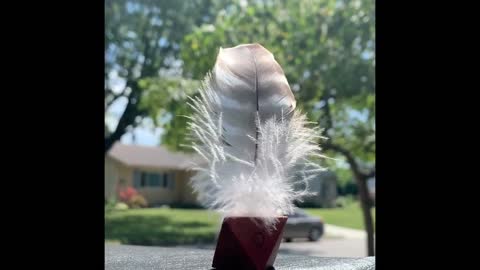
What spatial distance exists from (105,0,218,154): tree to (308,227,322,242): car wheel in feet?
14.9

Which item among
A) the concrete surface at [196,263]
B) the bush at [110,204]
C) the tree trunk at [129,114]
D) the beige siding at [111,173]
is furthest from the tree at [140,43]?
the concrete surface at [196,263]

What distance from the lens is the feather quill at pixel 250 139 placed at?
5.64 ft

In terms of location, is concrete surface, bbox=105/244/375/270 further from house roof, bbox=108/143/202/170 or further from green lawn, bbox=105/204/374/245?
house roof, bbox=108/143/202/170

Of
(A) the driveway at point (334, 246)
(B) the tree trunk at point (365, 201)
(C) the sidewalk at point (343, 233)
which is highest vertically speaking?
(B) the tree trunk at point (365, 201)

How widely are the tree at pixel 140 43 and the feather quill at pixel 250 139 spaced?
35.7 ft

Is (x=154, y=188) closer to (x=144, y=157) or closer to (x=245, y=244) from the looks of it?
(x=144, y=157)

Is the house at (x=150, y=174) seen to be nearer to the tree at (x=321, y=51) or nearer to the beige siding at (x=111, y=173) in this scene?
the beige siding at (x=111, y=173)

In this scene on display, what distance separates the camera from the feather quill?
1.72 m

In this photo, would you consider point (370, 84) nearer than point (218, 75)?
No

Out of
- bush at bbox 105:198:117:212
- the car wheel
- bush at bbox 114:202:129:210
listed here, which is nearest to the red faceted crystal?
the car wheel
